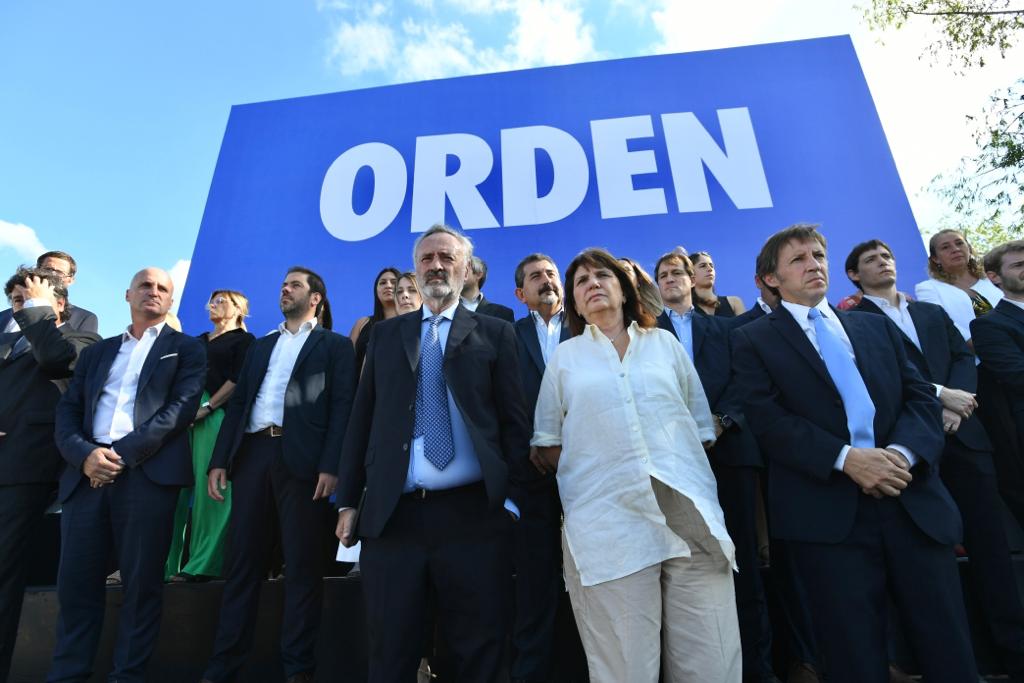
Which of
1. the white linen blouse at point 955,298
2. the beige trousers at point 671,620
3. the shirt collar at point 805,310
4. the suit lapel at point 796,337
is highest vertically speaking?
the white linen blouse at point 955,298

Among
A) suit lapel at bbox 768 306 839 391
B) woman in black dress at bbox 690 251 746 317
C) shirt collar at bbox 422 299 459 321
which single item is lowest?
suit lapel at bbox 768 306 839 391

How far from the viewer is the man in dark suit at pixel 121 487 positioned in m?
2.63

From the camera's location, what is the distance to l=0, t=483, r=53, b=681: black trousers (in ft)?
9.69

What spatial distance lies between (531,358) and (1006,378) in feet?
7.47

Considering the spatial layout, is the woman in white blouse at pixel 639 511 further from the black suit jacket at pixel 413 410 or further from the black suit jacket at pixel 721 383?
the black suit jacket at pixel 721 383

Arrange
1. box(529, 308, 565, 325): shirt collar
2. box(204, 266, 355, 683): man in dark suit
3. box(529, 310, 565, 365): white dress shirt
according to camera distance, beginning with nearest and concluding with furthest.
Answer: box(204, 266, 355, 683): man in dark suit
box(529, 310, 565, 365): white dress shirt
box(529, 308, 565, 325): shirt collar

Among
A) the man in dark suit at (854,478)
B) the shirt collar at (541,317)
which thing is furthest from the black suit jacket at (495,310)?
the man in dark suit at (854,478)

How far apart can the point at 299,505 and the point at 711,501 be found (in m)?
1.89

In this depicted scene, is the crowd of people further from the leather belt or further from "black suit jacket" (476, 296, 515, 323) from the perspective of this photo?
"black suit jacket" (476, 296, 515, 323)

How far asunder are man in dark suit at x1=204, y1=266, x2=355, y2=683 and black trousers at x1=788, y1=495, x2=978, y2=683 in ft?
6.38

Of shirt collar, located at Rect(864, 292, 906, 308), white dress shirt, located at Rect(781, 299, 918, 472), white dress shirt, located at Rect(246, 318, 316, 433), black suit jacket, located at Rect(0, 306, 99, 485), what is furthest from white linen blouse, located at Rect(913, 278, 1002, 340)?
black suit jacket, located at Rect(0, 306, 99, 485)

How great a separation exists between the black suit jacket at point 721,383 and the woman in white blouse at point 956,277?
1336mm

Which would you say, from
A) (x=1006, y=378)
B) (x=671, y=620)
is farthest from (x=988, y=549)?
(x=671, y=620)

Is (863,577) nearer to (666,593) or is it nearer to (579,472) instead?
(666,593)
